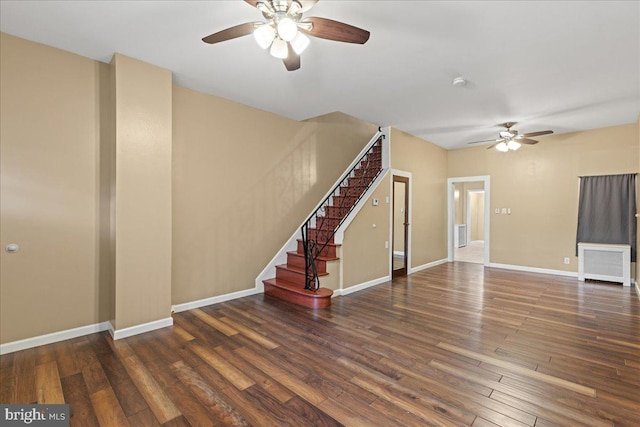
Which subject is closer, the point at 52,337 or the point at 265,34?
the point at 265,34

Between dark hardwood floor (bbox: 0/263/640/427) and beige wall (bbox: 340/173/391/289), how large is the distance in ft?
3.38

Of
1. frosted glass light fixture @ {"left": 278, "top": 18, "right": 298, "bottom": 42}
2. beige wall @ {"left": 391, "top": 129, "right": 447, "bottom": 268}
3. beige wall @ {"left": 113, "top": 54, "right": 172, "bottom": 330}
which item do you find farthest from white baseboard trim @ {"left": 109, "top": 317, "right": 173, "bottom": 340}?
beige wall @ {"left": 391, "top": 129, "right": 447, "bottom": 268}

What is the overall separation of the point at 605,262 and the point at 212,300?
7046 mm

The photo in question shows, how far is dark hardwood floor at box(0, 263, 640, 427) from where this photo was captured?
2.07 meters

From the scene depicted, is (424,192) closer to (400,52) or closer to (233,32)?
(400,52)

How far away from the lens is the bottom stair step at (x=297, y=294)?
13.8ft

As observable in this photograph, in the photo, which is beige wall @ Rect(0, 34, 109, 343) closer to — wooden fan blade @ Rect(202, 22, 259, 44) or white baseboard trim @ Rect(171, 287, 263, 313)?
white baseboard trim @ Rect(171, 287, 263, 313)

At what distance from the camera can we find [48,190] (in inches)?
120

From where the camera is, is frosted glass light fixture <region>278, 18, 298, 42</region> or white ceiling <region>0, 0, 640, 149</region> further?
white ceiling <region>0, 0, 640, 149</region>

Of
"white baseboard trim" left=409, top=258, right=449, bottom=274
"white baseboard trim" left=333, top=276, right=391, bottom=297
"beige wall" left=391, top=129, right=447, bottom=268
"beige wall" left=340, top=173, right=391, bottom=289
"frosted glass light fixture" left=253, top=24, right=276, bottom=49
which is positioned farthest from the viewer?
"white baseboard trim" left=409, top=258, right=449, bottom=274

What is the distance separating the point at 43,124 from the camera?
3.04 m

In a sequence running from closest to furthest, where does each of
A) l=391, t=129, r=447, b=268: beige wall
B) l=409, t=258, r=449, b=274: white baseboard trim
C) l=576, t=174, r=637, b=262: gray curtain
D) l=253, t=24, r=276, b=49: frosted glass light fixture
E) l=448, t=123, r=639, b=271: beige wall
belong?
1. l=253, t=24, r=276, b=49: frosted glass light fixture
2. l=576, t=174, r=637, b=262: gray curtain
3. l=448, t=123, r=639, b=271: beige wall
4. l=391, t=129, r=447, b=268: beige wall
5. l=409, t=258, r=449, b=274: white baseboard trim

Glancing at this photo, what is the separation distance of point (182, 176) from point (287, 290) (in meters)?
2.17

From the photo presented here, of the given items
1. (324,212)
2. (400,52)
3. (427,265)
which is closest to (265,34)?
(400,52)
